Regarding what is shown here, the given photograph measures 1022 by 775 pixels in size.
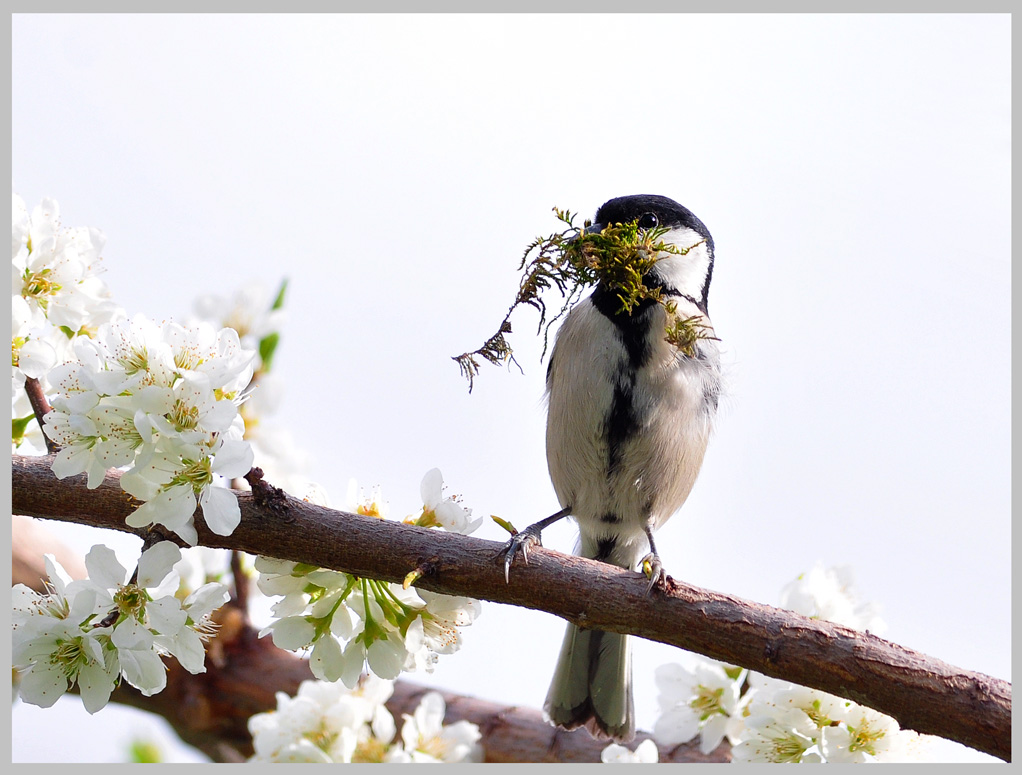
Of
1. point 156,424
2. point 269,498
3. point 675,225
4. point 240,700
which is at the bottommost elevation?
point 240,700

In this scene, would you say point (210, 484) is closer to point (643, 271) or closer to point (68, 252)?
point (68, 252)

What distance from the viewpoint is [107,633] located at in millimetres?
1228

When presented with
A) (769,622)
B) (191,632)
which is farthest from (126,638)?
(769,622)

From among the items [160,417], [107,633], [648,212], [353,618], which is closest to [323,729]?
[353,618]

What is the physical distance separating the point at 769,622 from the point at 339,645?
0.70 m

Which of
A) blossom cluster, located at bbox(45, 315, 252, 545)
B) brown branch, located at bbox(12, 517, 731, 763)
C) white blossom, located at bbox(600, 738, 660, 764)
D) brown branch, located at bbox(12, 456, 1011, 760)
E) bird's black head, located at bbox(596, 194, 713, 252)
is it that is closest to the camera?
blossom cluster, located at bbox(45, 315, 252, 545)

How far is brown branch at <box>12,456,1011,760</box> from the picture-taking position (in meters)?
1.26

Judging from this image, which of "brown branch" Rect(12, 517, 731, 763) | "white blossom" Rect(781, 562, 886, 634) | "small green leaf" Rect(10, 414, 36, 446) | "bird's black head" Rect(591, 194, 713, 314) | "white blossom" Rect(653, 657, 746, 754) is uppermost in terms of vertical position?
"bird's black head" Rect(591, 194, 713, 314)

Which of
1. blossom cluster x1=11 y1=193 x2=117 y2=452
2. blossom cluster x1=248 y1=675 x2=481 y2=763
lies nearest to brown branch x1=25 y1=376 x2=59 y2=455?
blossom cluster x1=11 y1=193 x2=117 y2=452

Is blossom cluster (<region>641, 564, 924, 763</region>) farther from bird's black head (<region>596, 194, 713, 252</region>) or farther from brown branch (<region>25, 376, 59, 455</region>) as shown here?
brown branch (<region>25, 376, 59, 455</region>)

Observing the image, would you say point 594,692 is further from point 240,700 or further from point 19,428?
point 19,428

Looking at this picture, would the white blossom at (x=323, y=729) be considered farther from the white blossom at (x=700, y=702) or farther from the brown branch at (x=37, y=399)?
the brown branch at (x=37, y=399)

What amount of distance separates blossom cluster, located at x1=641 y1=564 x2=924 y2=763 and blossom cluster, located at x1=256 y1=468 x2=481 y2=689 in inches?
25.6

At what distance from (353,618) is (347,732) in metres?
0.58
